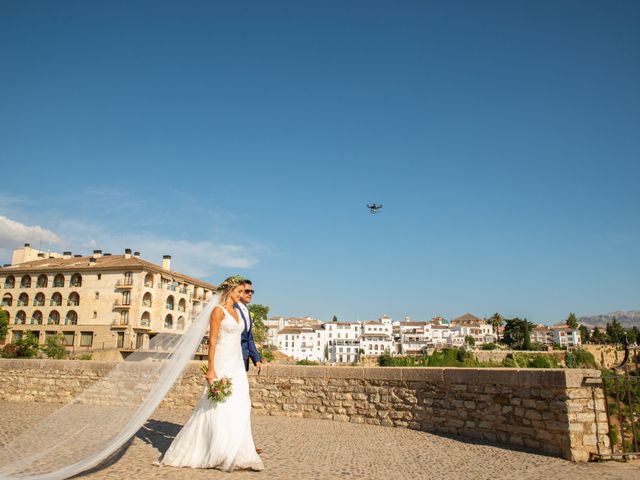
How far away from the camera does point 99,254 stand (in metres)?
59.1

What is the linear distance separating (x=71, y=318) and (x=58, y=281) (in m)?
5.03

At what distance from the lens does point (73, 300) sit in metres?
53.9

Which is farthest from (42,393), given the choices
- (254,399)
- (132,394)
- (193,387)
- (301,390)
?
(132,394)

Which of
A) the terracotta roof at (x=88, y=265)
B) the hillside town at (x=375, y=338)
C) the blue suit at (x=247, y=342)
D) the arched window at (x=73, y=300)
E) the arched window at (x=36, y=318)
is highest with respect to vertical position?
the terracotta roof at (x=88, y=265)

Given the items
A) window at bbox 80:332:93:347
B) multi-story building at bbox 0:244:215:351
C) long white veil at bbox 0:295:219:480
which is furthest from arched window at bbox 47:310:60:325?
long white veil at bbox 0:295:219:480

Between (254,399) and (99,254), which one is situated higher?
(99,254)

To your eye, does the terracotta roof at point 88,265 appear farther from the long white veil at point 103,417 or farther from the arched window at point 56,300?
the long white veil at point 103,417

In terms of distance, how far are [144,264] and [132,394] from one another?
5047 centimetres

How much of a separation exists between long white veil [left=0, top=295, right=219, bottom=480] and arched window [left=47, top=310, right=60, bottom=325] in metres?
55.4

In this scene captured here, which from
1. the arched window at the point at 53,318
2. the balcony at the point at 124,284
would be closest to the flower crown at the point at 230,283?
the balcony at the point at 124,284

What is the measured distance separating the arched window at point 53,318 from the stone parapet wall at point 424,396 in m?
45.4

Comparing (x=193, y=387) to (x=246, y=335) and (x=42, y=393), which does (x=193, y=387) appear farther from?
(x=246, y=335)

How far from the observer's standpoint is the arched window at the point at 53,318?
176 feet

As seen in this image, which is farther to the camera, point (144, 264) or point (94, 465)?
point (144, 264)
